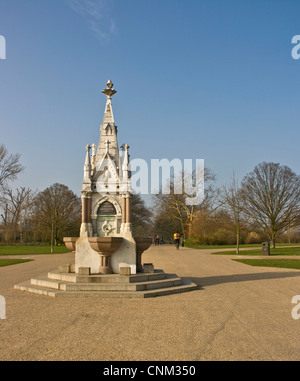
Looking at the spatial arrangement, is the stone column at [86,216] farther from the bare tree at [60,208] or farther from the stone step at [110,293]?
the bare tree at [60,208]

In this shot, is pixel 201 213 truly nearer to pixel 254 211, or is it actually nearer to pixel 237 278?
pixel 254 211

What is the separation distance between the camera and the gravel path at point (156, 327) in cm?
513

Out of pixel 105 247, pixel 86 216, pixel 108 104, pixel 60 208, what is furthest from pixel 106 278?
pixel 60 208

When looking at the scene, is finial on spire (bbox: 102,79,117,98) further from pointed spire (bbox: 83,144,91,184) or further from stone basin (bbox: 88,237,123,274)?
stone basin (bbox: 88,237,123,274)

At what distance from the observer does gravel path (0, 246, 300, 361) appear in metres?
5.13

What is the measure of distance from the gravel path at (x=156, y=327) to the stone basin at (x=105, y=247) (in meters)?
1.99

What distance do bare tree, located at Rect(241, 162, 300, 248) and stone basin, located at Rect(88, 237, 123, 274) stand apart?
28190mm

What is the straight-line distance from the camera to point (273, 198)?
37688 mm

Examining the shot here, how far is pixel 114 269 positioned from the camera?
Result: 11570 mm

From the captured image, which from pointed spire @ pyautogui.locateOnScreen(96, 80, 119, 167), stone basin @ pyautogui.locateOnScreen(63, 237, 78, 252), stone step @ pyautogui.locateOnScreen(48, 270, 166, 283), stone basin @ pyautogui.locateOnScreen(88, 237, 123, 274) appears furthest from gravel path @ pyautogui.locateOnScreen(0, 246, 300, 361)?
pointed spire @ pyautogui.locateOnScreen(96, 80, 119, 167)

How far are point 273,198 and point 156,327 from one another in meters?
33.8
